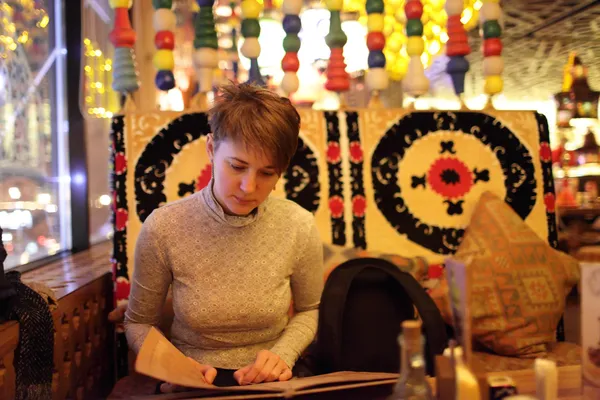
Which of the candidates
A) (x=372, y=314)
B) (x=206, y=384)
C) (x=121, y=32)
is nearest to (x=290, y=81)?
(x=121, y=32)

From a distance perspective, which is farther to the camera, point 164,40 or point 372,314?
point 164,40

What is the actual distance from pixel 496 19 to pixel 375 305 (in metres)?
1.27

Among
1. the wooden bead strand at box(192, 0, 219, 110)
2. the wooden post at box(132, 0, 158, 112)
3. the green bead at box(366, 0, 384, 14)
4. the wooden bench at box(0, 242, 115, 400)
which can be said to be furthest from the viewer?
the wooden post at box(132, 0, 158, 112)

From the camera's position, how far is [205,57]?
6.13 feet

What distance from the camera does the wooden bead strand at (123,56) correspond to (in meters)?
1.80

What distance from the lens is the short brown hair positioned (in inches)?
44.9

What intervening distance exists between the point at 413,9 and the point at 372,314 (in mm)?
1168

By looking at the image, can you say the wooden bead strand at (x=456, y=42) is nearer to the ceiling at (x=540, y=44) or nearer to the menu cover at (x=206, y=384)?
the menu cover at (x=206, y=384)

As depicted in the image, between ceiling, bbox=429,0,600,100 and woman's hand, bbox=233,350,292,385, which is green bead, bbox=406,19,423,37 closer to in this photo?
woman's hand, bbox=233,350,292,385

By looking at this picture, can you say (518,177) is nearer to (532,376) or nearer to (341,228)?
→ (341,228)

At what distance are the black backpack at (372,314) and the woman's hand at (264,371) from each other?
0.64 ft

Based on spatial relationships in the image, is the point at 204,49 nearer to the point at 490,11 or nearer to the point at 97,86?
the point at 97,86

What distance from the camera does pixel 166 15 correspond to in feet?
6.04

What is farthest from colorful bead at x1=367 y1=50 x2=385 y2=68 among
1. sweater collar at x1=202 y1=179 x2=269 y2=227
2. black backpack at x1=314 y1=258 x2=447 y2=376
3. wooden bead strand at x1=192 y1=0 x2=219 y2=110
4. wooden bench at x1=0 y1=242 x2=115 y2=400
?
wooden bench at x1=0 y1=242 x2=115 y2=400
